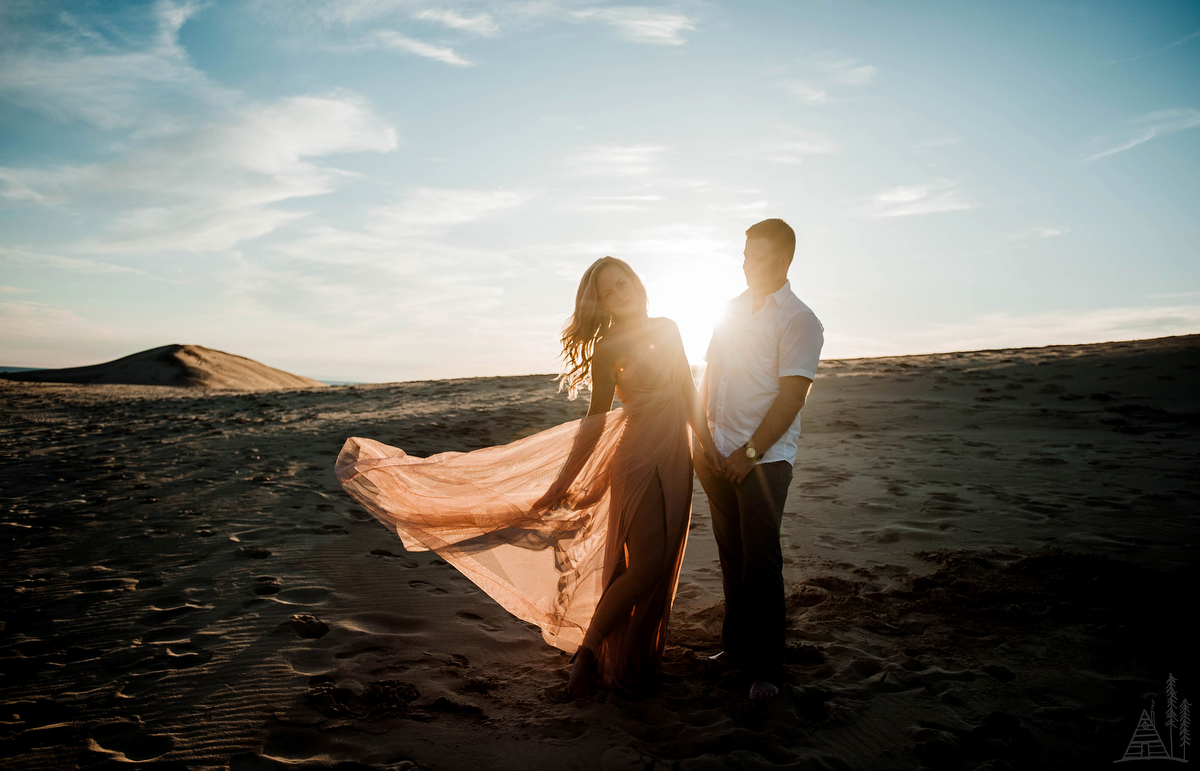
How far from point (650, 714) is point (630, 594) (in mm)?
556

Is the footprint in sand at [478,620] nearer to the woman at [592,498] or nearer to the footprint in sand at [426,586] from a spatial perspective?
the footprint in sand at [426,586]

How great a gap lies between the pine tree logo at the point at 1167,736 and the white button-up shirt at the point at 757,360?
1.82 meters

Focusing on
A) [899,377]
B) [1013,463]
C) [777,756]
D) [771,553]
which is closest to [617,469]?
[771,553]

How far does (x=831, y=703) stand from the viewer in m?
2.96

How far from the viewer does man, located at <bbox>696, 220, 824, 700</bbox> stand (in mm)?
2984

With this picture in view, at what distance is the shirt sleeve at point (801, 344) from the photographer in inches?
116

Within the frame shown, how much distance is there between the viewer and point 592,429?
339 cm

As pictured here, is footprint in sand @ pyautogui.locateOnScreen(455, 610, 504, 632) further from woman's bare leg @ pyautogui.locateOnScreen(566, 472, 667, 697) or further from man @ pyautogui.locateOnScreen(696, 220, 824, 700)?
man @ pyautogui.locateOnScreen(696, 220, 824, 700)

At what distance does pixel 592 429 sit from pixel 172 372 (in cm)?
3359

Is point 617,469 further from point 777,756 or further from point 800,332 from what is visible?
point 777,756

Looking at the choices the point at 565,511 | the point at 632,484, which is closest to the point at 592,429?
the point at 632,484

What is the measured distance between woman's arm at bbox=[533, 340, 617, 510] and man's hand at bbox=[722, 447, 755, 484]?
2.36 feet

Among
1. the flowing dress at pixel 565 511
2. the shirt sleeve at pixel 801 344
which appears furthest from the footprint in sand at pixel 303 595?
the shirt sleeve at pixel 801 344

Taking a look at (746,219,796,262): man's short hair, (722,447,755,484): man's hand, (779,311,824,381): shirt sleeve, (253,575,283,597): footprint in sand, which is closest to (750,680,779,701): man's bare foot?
(722,447,755,484): man's hand
